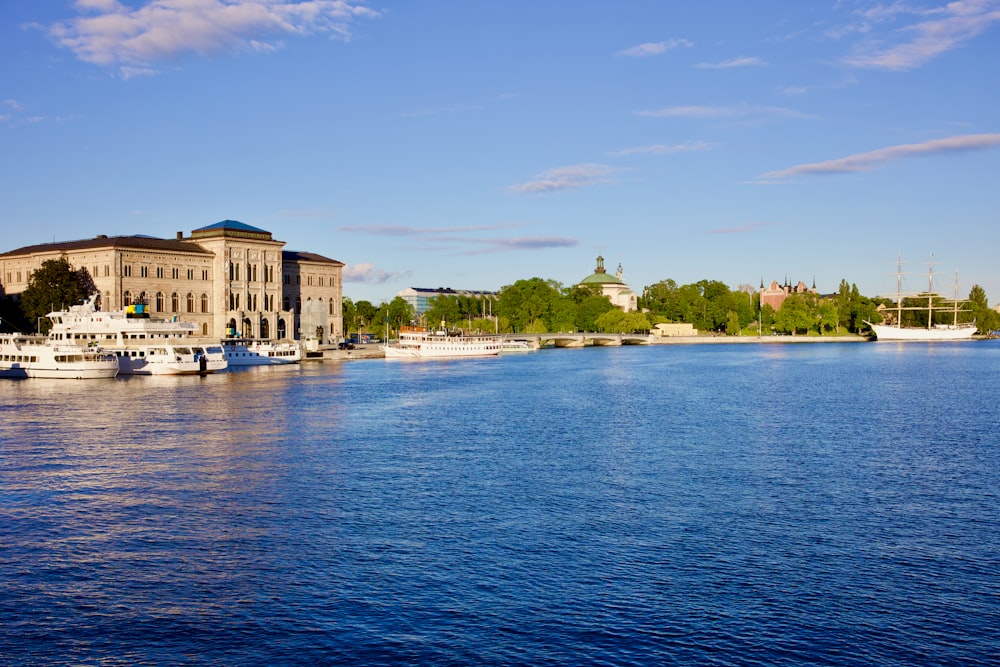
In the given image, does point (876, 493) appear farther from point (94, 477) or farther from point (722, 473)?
point (94, 477)

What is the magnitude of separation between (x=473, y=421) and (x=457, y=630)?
34.4 m

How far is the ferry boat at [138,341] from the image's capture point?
298ft

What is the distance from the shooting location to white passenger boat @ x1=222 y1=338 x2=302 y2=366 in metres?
111

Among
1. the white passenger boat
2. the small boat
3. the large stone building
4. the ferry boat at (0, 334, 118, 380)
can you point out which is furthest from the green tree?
the small boat

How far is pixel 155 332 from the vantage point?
9638 centimetres

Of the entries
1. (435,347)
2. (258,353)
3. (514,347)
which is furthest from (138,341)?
(514,347)

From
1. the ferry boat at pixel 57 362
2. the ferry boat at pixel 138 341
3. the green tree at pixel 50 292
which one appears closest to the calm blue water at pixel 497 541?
the ferry boat at pixel 57 362

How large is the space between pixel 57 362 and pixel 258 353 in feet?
101

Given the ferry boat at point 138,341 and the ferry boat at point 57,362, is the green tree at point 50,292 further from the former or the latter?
the ferry boat at point 57,362

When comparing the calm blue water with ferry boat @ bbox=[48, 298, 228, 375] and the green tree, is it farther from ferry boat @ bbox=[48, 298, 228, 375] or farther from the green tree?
the green tree

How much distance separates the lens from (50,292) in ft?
389

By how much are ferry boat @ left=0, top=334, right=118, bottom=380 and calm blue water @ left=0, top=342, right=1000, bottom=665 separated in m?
32.2

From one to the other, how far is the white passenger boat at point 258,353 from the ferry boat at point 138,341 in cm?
1111

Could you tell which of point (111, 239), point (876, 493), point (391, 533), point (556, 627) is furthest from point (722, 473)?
point (111, 239)
